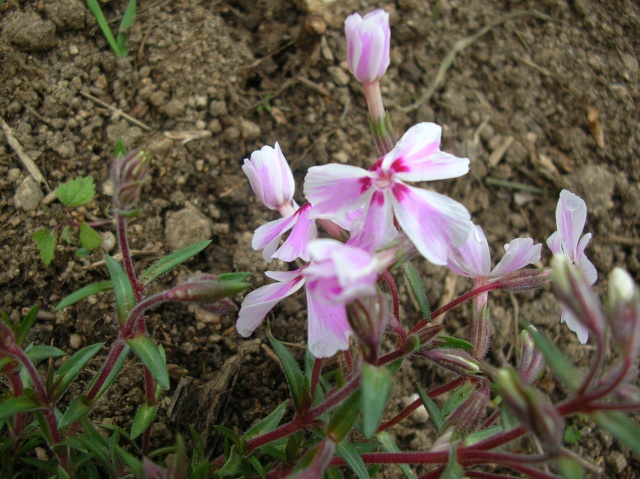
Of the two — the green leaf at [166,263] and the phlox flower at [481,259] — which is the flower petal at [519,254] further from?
the green leaf at [166,263]

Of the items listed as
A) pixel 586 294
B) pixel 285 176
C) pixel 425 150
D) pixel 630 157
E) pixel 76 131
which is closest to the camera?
pixel 586 294

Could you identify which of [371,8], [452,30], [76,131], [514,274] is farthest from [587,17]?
[76,131]

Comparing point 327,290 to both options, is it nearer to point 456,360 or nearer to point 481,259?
point 456,360

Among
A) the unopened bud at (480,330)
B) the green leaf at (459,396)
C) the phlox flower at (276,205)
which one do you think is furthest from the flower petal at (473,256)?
the phlox flower at (276,205)

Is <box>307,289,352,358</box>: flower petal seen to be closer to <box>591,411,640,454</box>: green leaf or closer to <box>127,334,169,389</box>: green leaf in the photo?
<box>127,334,169,389</box>: green leaf

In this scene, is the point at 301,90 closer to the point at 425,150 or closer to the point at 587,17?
the point at 425,150

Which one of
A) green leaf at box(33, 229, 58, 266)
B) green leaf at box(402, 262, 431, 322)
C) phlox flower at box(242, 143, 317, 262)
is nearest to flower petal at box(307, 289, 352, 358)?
phlox flower at box(242, 143, 317, 262)

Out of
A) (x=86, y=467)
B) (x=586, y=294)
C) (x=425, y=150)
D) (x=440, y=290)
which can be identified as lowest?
(x=440, y=290)
